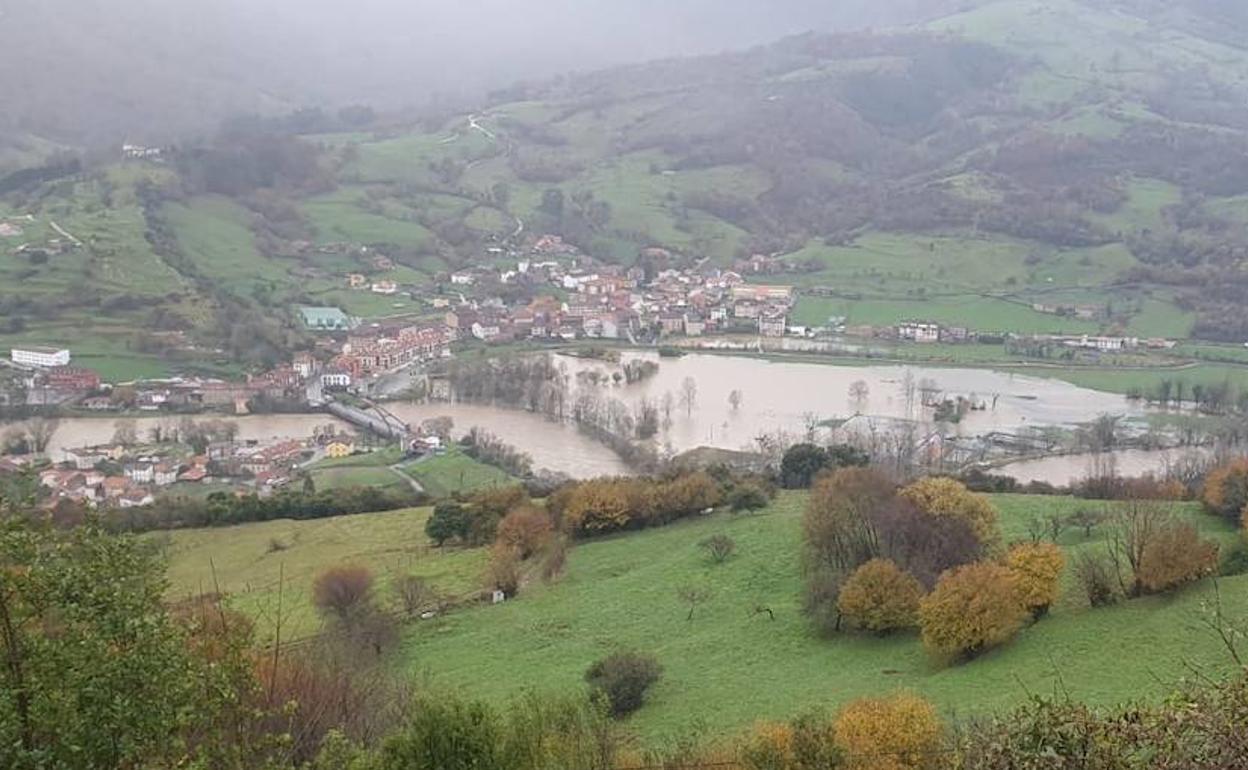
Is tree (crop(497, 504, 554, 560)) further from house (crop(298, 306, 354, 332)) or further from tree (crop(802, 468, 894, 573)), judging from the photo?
house (crop(298, 306, 354, 332))

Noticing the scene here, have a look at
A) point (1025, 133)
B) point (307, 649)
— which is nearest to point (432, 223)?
point (1025, 133)

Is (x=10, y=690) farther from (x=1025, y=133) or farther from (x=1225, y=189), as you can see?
(x=1025, y=133)

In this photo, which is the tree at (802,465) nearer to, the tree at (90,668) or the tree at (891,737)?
the tree at (891,737)

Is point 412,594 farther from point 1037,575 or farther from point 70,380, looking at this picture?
point 70,380

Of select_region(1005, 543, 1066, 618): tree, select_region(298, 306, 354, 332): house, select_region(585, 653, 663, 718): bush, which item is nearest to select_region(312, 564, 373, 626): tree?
select_region(585, 653, 663, 718): bush

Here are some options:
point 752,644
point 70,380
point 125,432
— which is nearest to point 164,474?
point 125,432

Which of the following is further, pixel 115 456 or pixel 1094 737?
pixel 115 456
